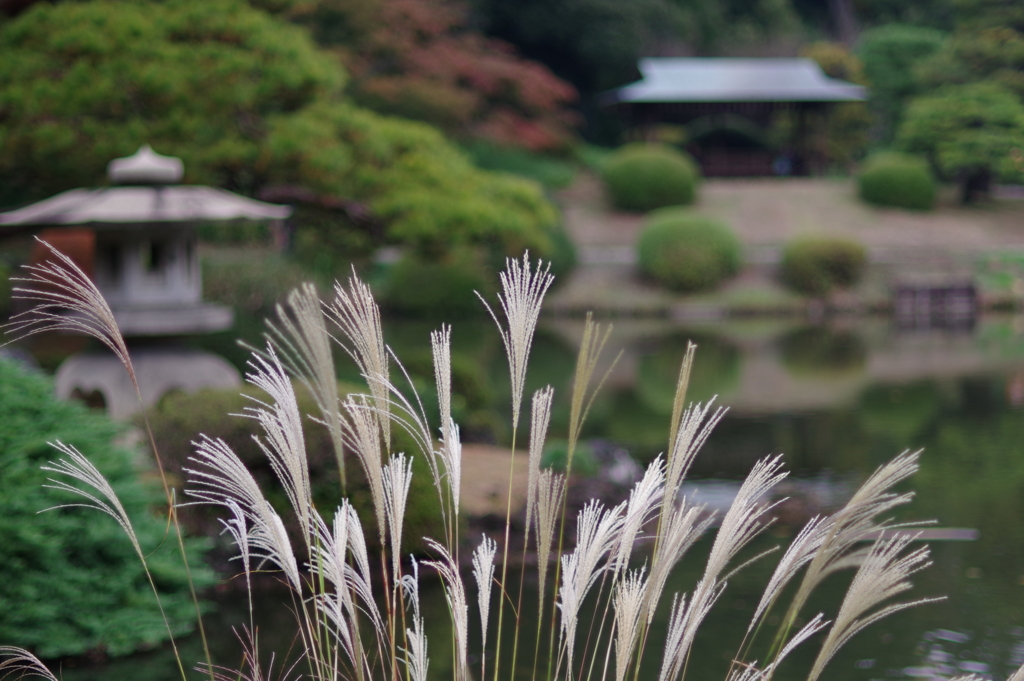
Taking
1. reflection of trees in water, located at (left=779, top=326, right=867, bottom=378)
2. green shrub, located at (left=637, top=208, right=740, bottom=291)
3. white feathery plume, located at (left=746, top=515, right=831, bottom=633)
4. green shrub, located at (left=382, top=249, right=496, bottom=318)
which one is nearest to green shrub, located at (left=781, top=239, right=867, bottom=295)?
green shrub, located at (left=637, top=208, right=740, bottom=291)

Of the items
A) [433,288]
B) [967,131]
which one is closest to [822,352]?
[433,288]

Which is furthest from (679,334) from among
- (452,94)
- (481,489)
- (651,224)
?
(481,489)

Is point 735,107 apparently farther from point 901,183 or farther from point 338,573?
point 338,573

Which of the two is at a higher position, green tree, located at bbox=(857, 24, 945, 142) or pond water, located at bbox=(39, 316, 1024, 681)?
green tree, located at bbox=(857, 24, 945, 142)

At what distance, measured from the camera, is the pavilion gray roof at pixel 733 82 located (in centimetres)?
3241

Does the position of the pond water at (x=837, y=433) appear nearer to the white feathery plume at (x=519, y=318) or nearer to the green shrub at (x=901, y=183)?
the white feathery plume at (x=519, y=318)

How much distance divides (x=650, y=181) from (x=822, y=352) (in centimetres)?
1244

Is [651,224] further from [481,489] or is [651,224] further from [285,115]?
[481,489]

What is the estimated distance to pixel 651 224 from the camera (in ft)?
81.3

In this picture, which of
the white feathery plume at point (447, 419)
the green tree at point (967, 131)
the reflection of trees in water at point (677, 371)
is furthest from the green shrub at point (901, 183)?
the white feathery plume at point (447, 419)

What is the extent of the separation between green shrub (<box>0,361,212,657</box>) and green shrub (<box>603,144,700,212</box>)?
24701 mm

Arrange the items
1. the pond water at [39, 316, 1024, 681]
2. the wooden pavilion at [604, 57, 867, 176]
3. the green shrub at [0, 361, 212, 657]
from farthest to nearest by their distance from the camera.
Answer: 1. the wooden pavilion at [604, 57, 867, 176]
2. the pond water at [39, 316, 1024, 681]
3. the green shrub at [0, 361, 212, 657]

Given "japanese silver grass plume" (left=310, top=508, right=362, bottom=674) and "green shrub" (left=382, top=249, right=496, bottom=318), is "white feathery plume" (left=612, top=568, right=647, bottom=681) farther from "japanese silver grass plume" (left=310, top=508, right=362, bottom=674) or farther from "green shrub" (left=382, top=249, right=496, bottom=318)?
"green shrub" (left=382, top=249, right=496, bottom=318)

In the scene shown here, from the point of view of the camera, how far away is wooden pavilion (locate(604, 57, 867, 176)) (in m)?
32.8
